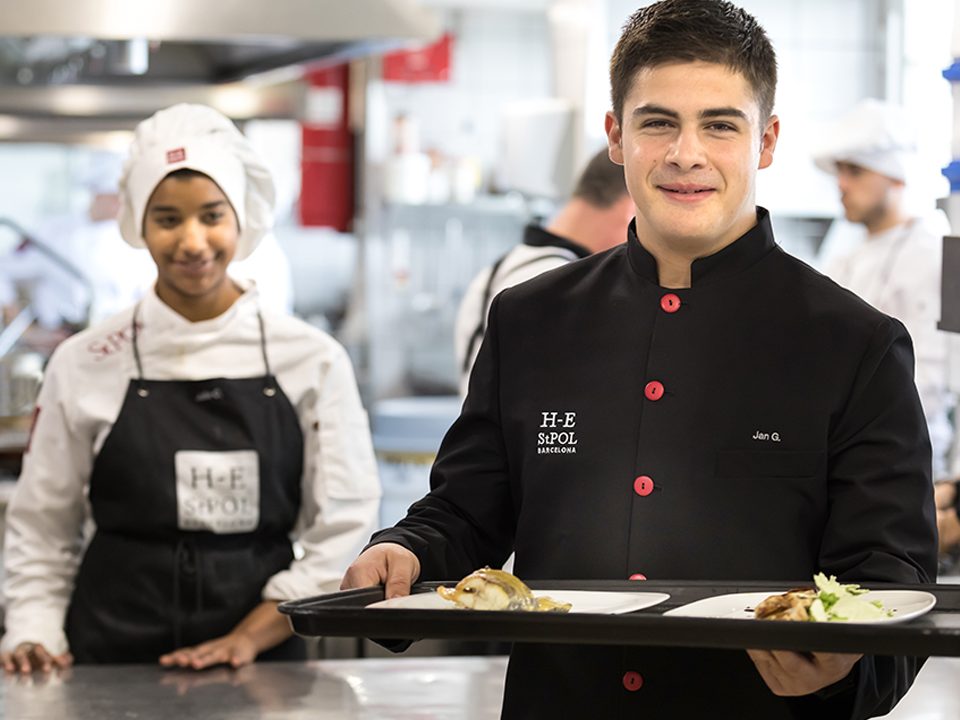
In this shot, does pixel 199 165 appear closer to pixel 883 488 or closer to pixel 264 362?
pixel 264 362

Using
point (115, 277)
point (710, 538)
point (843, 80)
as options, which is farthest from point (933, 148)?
point (710, 538)

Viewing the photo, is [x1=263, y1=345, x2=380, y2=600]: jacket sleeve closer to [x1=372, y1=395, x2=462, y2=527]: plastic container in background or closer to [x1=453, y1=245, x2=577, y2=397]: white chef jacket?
[x1=453, y1=245, x2=577, y2=397]: white chef jacket

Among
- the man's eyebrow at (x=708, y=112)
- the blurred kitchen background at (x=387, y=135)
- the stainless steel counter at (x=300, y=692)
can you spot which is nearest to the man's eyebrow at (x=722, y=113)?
the man's eyebrow at (x=708, y=112)

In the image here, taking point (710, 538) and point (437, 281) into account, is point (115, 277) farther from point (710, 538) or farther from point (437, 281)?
point (710, 538)

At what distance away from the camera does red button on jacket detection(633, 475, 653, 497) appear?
4.38ft

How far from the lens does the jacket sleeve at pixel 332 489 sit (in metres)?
2.08

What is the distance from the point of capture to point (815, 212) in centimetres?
604

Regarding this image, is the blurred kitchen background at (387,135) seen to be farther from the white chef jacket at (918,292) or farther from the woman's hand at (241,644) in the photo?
the woman's hand at (241,644)

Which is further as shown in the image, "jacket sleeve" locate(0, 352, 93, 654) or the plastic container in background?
the plastic container in background

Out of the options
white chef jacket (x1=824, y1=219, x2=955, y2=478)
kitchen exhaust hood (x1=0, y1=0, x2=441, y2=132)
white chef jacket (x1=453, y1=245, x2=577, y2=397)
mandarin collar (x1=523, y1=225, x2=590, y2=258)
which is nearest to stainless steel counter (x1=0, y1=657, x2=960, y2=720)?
white chef jacket (x1=453, y1=245, x2=577, y2=397)

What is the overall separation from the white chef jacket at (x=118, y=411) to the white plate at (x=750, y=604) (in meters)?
0.97

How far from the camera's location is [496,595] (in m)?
1.19

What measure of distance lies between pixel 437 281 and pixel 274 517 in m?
5.00

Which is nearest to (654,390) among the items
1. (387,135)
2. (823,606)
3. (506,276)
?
(823,606)
